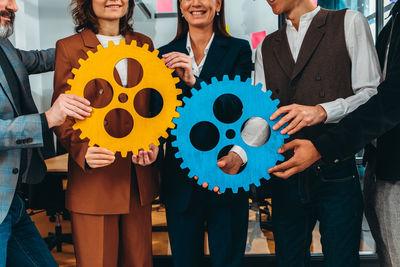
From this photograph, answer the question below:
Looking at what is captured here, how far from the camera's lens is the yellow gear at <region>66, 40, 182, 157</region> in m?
0.93

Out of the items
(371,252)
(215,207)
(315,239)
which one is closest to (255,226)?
(315,239)

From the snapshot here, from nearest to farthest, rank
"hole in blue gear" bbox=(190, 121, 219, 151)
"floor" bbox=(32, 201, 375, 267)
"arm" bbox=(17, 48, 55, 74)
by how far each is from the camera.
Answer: "hole in blue gear" bbox=(190, 121, 219, 151) → "arm" bbox=(17, 48, 55, 74) → "floor" bbox=(32, 201, 375, 267)

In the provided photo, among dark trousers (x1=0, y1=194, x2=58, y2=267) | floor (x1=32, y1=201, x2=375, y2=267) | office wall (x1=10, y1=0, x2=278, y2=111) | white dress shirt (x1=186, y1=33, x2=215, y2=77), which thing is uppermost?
office wall (x1=10, y1=0, x2=278, y2=111)

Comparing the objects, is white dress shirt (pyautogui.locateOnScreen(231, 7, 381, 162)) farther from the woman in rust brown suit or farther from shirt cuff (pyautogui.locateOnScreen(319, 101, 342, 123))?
the woman in rust brown suit

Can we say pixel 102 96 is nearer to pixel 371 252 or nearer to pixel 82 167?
pixel 82 167

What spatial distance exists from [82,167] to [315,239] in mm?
2155

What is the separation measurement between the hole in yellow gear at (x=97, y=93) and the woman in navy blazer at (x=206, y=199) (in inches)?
10.3

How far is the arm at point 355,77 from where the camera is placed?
100 centimetres

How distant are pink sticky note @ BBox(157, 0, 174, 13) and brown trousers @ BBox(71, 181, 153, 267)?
2.16 metres

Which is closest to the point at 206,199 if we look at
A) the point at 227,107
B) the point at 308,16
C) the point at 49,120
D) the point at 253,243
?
the point at 227,107

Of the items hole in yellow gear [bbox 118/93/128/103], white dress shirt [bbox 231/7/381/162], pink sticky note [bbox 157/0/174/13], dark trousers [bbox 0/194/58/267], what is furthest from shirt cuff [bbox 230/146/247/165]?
pink sticky note [bbox 157/0/174/13]

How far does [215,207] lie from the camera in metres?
1.17

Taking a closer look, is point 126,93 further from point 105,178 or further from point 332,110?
point 332,110

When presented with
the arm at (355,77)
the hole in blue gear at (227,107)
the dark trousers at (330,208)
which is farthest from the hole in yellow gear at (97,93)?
the dark trousers at (330,208)
